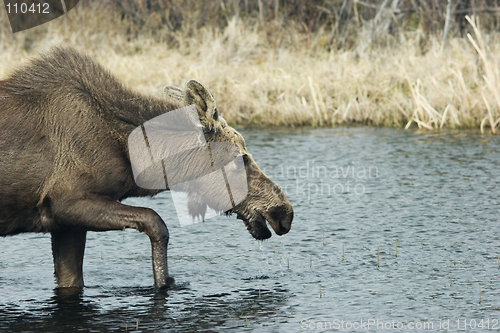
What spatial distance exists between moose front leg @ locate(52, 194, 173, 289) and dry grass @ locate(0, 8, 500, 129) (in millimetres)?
8838

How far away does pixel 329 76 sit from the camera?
55.7ft

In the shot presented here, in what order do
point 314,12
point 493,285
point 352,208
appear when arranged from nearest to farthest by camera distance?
1. point 493,285
2. point 352,208
3. point 314,12

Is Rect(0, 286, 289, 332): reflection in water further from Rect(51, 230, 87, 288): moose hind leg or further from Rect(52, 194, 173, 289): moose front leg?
Rect(52, 194, 173, 289): moose front leg

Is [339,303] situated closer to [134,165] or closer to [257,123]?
[134,165]

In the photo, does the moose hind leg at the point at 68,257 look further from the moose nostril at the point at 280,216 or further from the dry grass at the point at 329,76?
the dry grass at the point at 329,76

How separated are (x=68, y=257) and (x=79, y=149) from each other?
1.06 m

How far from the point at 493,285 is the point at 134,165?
2986 mm

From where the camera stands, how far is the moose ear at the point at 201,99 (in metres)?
5.82

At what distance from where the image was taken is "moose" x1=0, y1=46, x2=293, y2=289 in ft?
18.5

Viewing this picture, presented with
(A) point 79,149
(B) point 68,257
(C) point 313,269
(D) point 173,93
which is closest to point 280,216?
(C) point 313,269

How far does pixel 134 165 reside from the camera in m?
5.91

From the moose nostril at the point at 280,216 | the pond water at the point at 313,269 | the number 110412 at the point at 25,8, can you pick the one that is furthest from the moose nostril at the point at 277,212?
the number 110412 at the point at 25,8

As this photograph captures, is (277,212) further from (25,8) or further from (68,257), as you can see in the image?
(25,8)

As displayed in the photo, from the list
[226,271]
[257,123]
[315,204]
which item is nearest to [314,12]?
[257,123]
